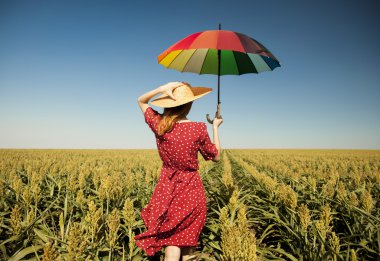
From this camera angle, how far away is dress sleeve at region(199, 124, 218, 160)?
7.77 feet

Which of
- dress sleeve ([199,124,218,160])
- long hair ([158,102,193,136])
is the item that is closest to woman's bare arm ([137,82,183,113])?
long hair ([158,102,193,136])

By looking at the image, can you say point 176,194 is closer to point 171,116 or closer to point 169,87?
point 171,116

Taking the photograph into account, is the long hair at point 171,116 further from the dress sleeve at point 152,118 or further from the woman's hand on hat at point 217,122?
the woman's hand on hat at point 217,122

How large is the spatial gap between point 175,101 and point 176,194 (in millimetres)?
853

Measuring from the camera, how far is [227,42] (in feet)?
9.32

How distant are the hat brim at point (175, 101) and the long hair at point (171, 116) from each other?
76 mm

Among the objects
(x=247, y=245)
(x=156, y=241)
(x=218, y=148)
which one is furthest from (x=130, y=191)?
(x=247, y=245)

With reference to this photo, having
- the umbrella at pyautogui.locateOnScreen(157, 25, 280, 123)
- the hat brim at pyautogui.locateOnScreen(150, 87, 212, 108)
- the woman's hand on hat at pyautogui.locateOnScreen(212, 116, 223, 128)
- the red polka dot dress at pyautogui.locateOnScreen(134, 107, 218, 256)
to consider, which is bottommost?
the red polka dot dress at pyautogui.locateOnScreen(134, 107, 218, 256)

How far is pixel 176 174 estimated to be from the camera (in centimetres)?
245

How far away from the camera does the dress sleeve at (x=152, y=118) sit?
237 centimetres

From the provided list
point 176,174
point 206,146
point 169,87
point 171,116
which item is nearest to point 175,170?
point 176,174

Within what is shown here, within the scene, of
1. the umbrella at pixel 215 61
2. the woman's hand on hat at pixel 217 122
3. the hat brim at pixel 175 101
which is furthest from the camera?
the umbrella at pixel 215 61

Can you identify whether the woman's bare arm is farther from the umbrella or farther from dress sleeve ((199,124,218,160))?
the umbrella

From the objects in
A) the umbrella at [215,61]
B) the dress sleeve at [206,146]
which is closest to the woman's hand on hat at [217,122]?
the dress sleeve at [206,146]
